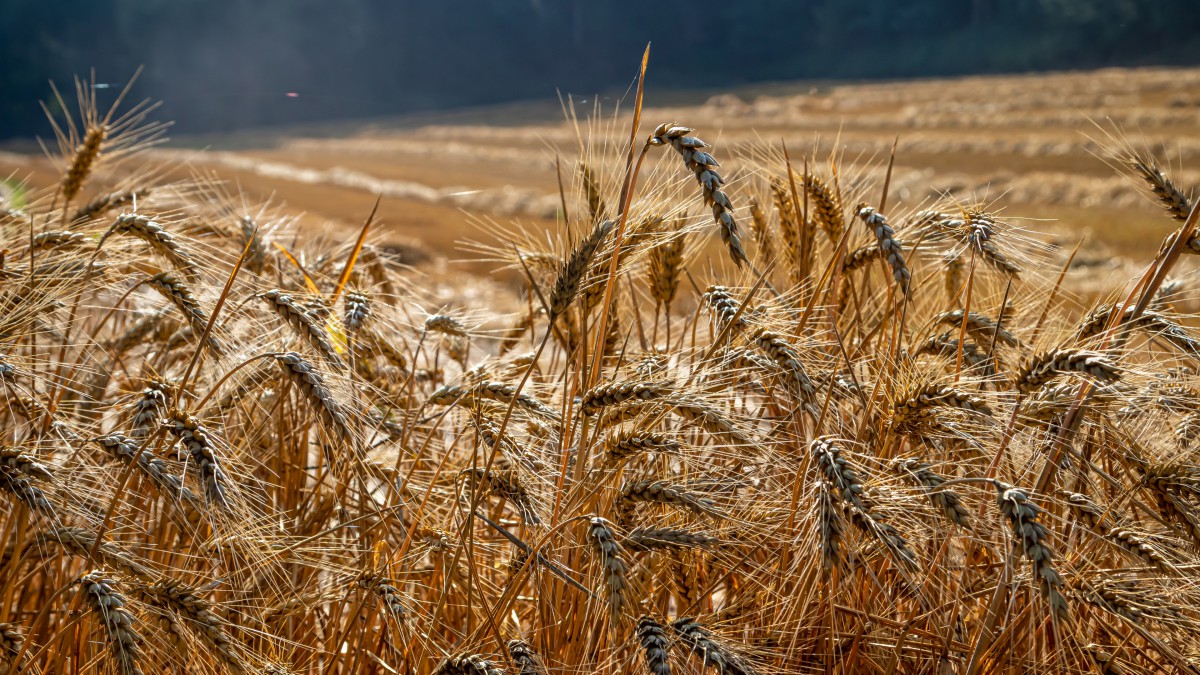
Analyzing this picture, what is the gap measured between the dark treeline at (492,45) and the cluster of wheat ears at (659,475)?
46.4 metres

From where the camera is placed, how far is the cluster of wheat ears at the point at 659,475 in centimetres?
120


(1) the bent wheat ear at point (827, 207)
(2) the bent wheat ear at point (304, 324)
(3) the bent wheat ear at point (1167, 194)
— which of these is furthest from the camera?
(1) the bent wheat ear at point (827, 207)

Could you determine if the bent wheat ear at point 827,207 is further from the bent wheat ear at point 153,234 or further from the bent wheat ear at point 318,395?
the bent wheat ear at point 153,234

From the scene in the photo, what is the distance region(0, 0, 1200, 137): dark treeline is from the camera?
48531 millimetres

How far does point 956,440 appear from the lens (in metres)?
1.46

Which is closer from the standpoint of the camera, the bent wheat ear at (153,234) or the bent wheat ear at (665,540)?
the bent wheat ear at (665,540)

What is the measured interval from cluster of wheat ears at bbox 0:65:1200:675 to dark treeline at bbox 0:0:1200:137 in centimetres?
4640

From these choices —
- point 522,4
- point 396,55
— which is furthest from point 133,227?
point 396,55

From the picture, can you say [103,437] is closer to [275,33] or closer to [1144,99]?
[1144,99]

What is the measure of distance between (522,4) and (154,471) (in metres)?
48.1

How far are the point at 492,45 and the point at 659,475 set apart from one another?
57.4m

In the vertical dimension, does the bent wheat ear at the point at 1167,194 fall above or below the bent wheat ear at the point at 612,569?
above

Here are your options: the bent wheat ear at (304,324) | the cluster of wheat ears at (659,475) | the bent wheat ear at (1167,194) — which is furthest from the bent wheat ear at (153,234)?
the bent wheat ear at (1167,194)

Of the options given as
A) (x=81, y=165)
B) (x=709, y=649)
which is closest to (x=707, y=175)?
(x=709, y=649)
